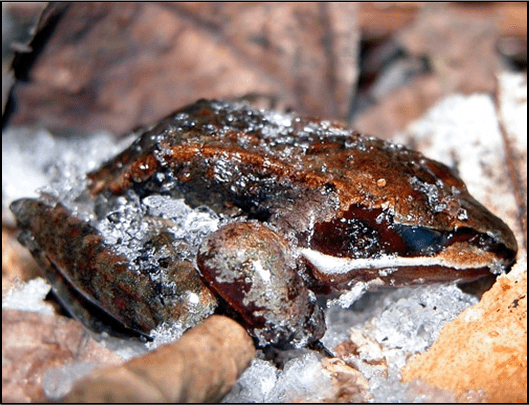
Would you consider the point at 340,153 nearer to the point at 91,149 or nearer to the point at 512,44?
the point at 91,149

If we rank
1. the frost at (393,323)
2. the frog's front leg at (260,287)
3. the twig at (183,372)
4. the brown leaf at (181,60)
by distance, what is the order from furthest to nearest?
the brown leaf at (181,60) → the frost at (393,323) → the frog's front leg at (260,287) → the twig at (183,372)

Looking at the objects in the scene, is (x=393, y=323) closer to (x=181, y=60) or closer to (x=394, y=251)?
(x=394, y=251)

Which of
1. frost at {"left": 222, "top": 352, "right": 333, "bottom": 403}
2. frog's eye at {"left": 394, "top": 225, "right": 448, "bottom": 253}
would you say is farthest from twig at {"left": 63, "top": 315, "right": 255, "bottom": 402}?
frog's eye at {"left": 394, "top": 225, "right": 448, "bottom": 253}

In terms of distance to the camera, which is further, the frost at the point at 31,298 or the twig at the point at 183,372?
the frost at the point at 31,298

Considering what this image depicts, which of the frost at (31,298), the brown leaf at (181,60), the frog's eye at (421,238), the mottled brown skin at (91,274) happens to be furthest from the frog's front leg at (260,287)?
the brown leaf at (181,60)

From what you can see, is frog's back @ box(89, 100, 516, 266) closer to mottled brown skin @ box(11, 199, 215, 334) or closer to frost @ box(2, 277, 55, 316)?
mottled brown skin @ box(11, 199, 215, 334)

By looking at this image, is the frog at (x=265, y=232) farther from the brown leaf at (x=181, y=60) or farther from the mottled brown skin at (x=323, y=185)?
the brown leaf at (x=181, y=60)
